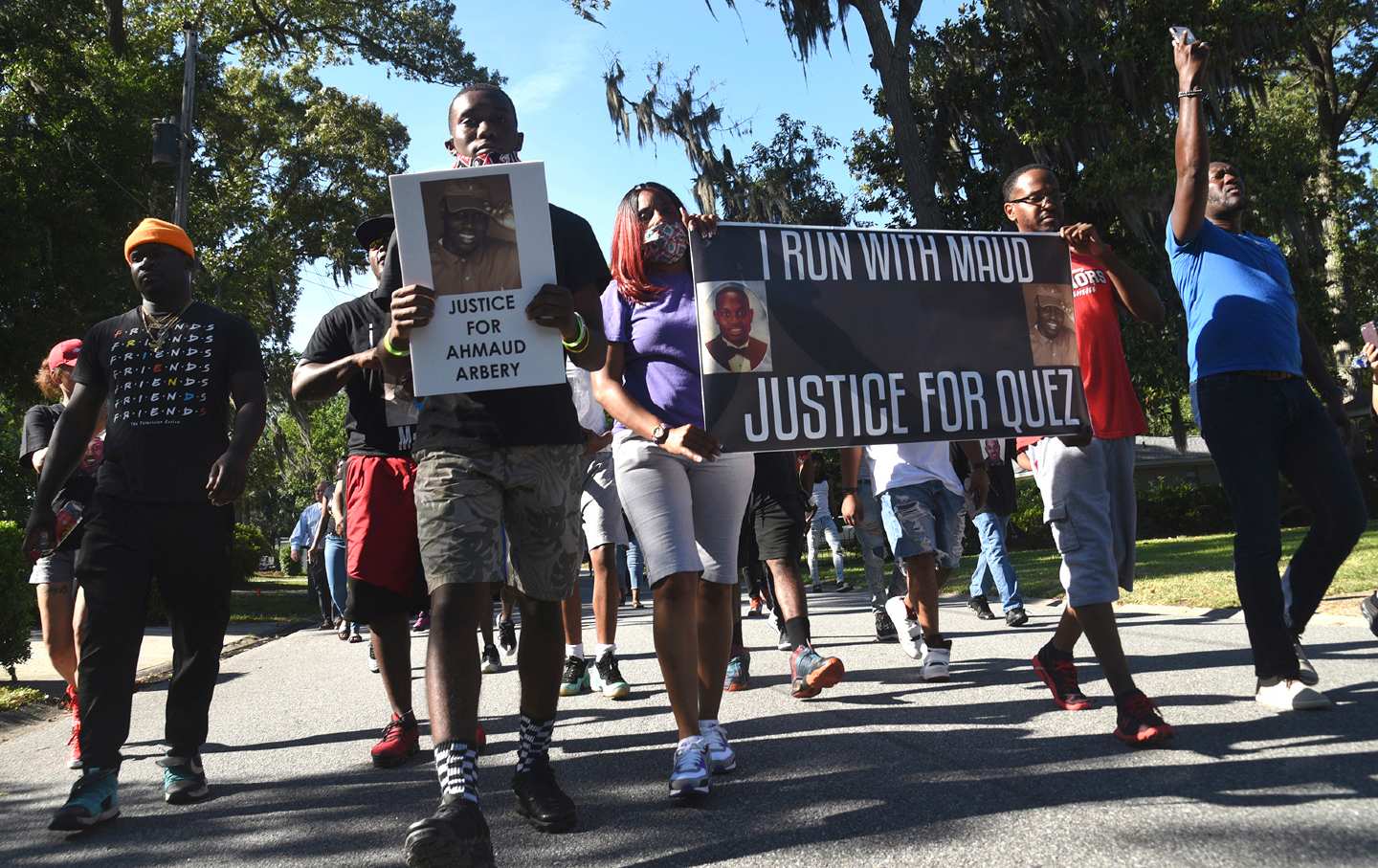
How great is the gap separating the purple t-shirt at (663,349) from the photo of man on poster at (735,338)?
0.09 meters

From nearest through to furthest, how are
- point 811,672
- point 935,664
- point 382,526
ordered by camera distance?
point 382,526, point 811,672, point 935,664

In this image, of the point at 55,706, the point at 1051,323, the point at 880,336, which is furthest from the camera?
the point at 55,706

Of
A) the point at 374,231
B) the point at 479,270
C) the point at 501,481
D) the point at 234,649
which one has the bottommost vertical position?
the point at 234,649

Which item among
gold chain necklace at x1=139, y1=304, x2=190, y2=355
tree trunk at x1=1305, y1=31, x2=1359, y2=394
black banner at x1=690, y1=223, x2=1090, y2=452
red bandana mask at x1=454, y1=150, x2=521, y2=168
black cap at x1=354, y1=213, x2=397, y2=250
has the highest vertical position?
tree trunk at x1=1305, y1=31, x2=1359, y2=394

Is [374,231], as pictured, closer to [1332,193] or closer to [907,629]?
[907,629]

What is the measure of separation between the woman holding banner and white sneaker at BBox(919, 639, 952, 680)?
2.08m

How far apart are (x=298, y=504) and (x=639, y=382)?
8335 centimetres

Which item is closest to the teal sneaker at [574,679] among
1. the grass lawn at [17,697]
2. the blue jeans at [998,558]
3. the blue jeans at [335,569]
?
the grass lawn at [17,697]

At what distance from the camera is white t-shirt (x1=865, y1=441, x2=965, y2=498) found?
19.9ft

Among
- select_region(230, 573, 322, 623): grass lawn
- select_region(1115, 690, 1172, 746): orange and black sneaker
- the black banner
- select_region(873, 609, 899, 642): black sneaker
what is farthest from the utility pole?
select_region(1115, 690, 1172, 746): orange and black sneaker

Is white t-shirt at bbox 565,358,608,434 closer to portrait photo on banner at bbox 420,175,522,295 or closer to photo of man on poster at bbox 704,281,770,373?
photo of man on poster at bbox 704,281,770,373

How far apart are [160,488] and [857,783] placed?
8.44 feet

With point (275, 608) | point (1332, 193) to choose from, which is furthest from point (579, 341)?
point (1332, 193)

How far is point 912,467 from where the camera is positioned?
609cm
